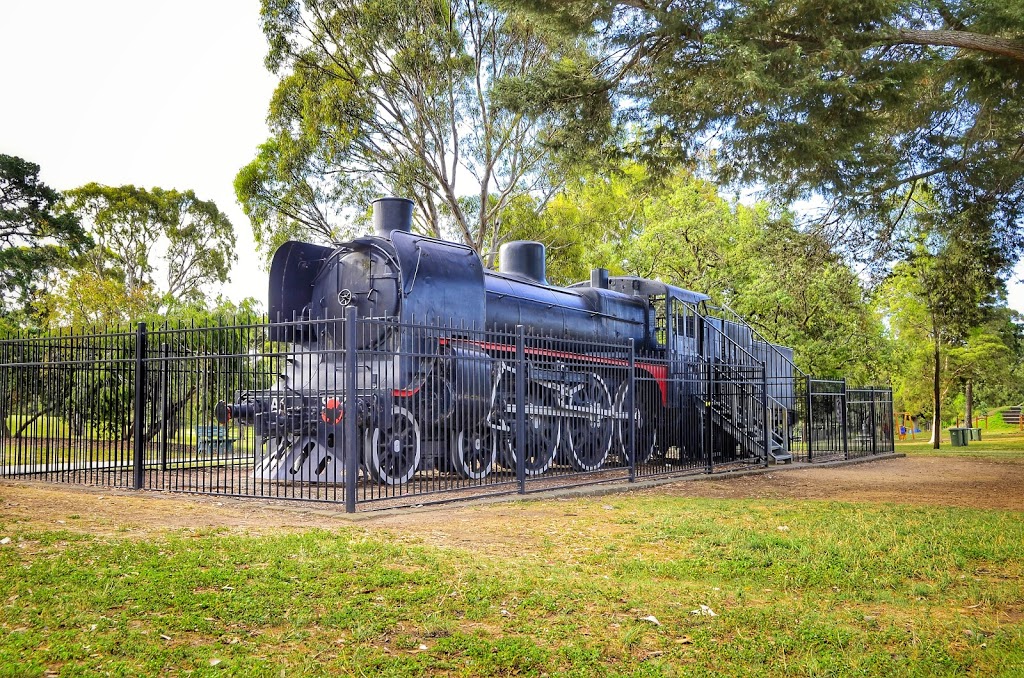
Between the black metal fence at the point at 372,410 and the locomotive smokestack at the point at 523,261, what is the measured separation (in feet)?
6.47

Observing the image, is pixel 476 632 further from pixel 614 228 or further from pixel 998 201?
pixel 614 228

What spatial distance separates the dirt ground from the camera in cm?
747

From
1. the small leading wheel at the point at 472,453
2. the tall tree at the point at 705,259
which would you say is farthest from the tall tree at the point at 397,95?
the small leading wheel at the point at 472,453

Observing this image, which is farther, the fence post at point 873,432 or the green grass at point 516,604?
the fence post at point 873,432

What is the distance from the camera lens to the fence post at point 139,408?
10398mm

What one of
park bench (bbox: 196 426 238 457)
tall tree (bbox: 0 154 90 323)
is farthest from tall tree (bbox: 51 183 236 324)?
park bench (bbox: 196 426 238 457)

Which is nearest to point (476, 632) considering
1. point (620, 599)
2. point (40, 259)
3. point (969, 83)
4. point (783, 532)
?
point (620, 599)

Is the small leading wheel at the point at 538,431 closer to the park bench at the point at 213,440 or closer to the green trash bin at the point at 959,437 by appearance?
the park bench at the point at 213,440

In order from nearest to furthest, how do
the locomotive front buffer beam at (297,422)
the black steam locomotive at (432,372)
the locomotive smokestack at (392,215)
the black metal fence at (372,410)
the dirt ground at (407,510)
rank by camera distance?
the dirt ground at (407,510), the locomotive front buffer beam at (297,422), the black metal fence at (372,410), the black steam locomotive at (432,372), the locomotive smokestack at (392,215)

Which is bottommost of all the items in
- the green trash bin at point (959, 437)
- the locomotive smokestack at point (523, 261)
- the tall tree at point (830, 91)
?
the green trash bin at point (959, 437)

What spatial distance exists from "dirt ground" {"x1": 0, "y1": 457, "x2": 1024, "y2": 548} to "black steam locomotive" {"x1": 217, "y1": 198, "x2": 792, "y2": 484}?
0.54 m

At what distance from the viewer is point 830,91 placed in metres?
10.1

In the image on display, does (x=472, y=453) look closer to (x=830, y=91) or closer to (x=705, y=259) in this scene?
(x=830, y=91)

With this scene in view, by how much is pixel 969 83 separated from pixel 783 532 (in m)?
8.65
